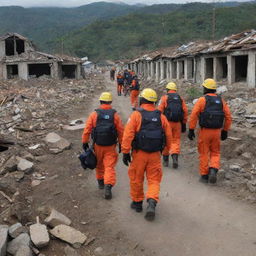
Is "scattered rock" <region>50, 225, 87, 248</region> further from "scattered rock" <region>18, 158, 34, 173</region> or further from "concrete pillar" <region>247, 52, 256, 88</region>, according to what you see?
"concrete pillar" <region>247, 52, 256, 88</region>

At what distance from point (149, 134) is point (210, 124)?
164 centimetres

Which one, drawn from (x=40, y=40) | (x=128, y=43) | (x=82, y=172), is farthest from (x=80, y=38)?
(x=82, y=172)

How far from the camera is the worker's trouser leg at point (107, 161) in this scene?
5.53 metres

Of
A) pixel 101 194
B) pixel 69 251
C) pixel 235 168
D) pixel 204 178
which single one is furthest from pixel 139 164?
pixel 235 168

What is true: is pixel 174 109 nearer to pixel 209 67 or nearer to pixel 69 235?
pixel 69 235

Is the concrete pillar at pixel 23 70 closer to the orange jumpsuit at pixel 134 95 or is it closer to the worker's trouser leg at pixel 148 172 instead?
the orange jumpsuit at pixel 134 95

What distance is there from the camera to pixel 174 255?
4004 millimetres

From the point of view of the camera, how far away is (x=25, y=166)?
684cm

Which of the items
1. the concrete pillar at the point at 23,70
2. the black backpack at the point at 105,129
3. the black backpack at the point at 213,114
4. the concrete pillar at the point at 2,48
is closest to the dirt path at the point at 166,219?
the black backpack at the point at 105,129

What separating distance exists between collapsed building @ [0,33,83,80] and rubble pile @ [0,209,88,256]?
28106 millimetres

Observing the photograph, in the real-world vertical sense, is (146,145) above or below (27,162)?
above

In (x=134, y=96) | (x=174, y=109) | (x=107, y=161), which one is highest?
(x=174, y=109)

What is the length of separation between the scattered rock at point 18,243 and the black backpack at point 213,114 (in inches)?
139

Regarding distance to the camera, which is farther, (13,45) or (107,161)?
(13,45)
